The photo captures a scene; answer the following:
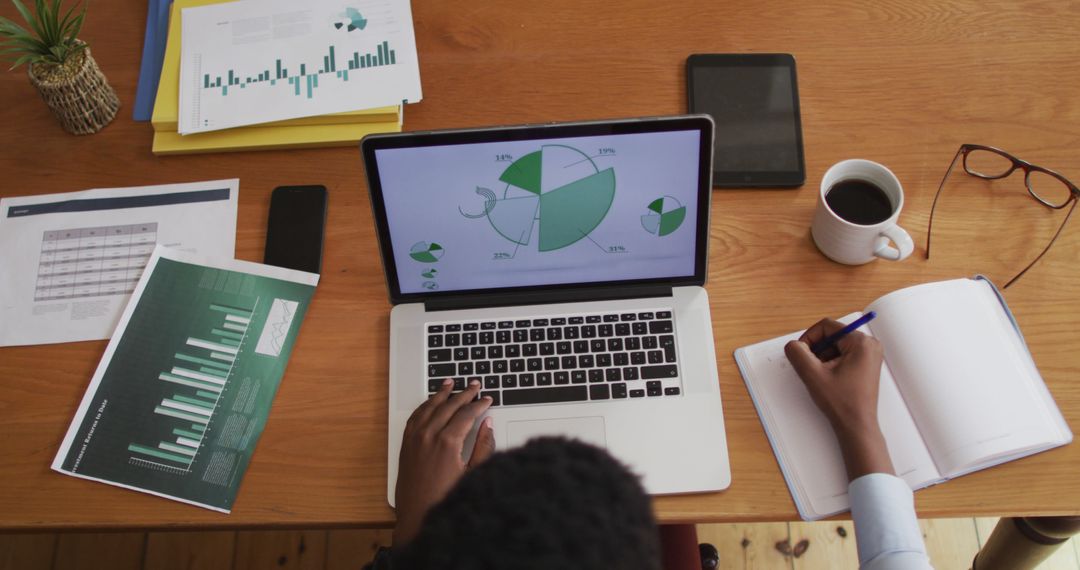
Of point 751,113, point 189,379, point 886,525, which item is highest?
point 751,113

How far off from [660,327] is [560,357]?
0.12 m

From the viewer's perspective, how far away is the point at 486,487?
502 millimetres

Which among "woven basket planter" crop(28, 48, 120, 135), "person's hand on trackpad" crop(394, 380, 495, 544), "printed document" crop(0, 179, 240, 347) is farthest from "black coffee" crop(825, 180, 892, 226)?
"woven basket planter" crop(28, 48, 120, 135)

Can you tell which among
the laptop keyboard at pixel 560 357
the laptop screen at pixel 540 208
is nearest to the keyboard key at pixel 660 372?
the laptop keyboard at pixel 560 357

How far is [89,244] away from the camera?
41.1 inches

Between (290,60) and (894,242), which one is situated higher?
(290,60)

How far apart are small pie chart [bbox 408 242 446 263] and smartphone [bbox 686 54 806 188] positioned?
37cm

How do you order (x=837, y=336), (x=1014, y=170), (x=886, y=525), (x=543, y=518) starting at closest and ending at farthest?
(x=543, y=518) < (x=886, y=525) < (x=837, y=336) < (x=1014, y=170)

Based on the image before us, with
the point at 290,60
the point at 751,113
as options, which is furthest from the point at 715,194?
the point at 290,60

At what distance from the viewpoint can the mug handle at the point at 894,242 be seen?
908 mm

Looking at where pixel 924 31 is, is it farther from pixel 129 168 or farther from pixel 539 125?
pixel 129 168

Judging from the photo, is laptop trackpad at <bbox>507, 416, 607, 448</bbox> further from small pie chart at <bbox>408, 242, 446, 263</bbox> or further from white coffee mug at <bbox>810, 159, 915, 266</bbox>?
white coffee mug at <bbox>810, 159, 915, 266</bbox>

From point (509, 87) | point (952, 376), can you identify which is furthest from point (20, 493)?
A: point (952, 376)

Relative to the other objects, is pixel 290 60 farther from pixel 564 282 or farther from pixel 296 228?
pixel 564 282
